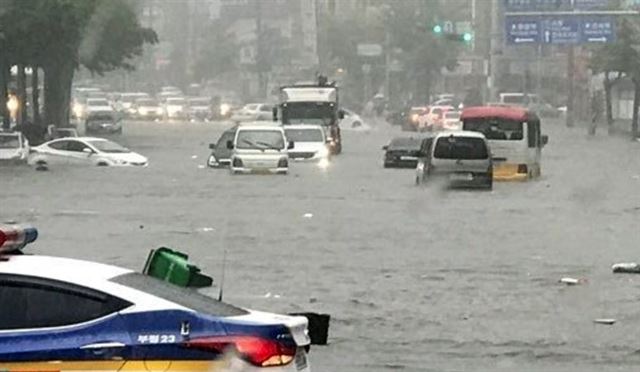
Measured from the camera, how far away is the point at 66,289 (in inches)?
375

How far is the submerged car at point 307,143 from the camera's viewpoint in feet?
197

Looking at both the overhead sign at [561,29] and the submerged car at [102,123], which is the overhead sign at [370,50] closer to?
the submerged car at [102,123]

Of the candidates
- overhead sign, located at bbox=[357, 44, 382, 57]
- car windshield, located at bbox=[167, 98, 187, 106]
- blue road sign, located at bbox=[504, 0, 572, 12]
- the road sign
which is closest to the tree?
the road sign

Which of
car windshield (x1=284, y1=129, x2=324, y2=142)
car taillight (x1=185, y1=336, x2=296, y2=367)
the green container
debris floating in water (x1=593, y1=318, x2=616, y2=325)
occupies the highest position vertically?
car taillight (x1=185, y1=336, x2=296, y2=367)

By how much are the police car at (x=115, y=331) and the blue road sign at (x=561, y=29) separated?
71300 millimetres

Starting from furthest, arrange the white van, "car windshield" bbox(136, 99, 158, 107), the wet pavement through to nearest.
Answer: "car windshield" bbox(136, 99, 158, 107)
the white van
the wet pavement

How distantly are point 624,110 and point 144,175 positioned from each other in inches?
2391

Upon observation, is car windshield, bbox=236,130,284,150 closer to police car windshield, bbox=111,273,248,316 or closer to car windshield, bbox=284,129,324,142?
car windshield, bbox=284,129,324,142

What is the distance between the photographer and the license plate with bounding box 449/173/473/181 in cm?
4653

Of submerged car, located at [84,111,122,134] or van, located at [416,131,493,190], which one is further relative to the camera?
submerged car, located at [84,111,122,134]

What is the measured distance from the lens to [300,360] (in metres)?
9.82

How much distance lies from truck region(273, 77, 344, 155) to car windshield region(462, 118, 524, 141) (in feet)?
38.0

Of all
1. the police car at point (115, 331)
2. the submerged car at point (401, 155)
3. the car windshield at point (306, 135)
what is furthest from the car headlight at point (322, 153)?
the police car at point (115, 331)

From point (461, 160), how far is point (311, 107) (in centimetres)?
2091
